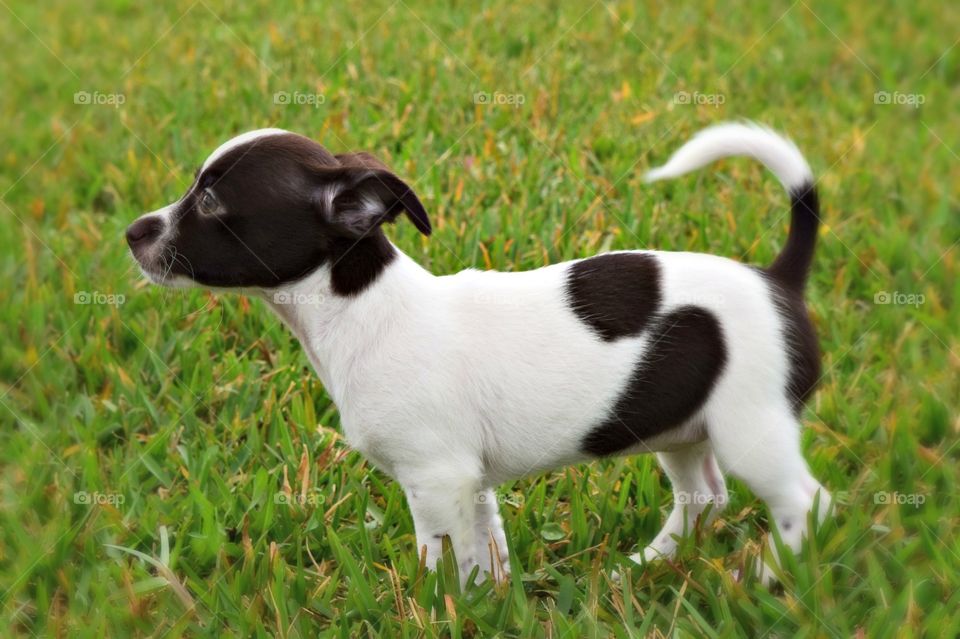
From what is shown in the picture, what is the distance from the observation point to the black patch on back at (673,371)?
3.37 m

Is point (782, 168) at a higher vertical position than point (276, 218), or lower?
lower

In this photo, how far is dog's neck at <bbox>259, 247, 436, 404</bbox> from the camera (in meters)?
3.42

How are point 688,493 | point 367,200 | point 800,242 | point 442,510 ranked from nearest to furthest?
point 367,200
point 442,510
point 800,242
point 688,493

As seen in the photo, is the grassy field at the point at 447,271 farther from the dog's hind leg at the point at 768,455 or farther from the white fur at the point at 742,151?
the white fur at the point at 742,151

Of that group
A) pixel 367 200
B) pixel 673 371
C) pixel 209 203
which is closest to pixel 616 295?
pixel 673 371

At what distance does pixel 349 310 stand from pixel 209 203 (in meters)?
0.51

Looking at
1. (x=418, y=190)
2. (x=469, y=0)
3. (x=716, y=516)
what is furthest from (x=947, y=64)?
→ (x=716, y=516)

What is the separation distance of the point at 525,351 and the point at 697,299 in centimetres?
52

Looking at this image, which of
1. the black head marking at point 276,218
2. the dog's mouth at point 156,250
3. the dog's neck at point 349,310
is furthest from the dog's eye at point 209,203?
the dog's neck at point 349,310

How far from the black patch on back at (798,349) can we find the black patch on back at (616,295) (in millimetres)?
385

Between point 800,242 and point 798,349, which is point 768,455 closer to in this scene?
point 798,349

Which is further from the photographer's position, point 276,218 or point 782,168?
point 782,168

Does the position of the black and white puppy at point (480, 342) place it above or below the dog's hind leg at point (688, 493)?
above

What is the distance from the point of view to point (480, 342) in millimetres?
3443
